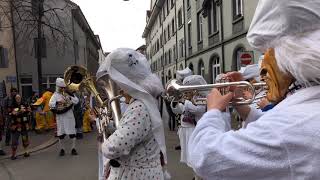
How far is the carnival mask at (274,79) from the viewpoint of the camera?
1424mm

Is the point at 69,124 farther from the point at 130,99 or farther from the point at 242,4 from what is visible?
the point at 242,4

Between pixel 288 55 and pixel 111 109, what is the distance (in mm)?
2161

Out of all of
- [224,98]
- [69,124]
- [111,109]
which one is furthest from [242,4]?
[224,98]

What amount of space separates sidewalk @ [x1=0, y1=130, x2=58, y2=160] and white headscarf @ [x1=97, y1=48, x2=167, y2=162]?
7824 mm

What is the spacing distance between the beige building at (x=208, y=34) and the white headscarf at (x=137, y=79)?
8407 mm

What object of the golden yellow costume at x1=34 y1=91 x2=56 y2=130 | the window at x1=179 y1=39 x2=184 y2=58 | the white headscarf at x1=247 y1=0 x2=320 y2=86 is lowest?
the golden yellow costume at x1=34 y1=91 x2=56 y2=130

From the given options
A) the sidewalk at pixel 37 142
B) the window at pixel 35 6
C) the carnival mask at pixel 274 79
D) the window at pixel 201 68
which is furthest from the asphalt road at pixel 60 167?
the window at pixel 201 68

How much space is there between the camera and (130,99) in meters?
3.24

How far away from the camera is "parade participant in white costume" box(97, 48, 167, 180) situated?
9.71 feet

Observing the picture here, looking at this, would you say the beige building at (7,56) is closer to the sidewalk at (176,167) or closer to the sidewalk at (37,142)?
the sidewalk at (37,142)

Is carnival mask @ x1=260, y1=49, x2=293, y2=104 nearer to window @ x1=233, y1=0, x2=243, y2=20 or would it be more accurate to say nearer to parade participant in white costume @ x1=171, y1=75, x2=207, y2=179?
parade participant in white costume @ x1=171, y1=75, x2=207, y2=179

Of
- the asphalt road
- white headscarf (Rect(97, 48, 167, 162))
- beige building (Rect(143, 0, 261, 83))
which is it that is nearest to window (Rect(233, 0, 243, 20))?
beige building (Rect(143, 0, 261, 83))

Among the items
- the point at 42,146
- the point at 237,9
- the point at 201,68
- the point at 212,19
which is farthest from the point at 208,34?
the point at 42,146

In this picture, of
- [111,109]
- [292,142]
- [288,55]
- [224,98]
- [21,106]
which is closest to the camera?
[292,142]
